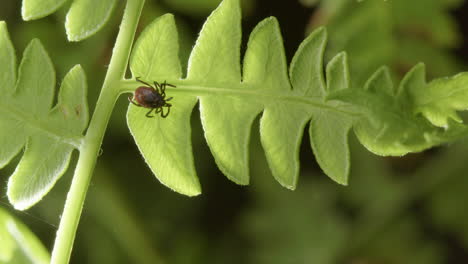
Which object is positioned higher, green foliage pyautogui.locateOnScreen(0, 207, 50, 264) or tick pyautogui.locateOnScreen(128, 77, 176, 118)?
tick pyautogui.locateOnScreen(128, 77, 176, 118)

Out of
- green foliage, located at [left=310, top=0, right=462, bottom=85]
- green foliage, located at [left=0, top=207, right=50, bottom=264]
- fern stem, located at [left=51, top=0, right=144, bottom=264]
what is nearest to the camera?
fern stem, located at [left=51, top=0, right=144, bottom=264]

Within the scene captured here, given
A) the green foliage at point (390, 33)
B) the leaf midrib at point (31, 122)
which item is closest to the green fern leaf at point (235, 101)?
the leaf midrib at point (31, 122)

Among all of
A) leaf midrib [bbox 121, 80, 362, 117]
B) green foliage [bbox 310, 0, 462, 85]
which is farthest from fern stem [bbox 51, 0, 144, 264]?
green foliage [bbox 310, 0, 462, 85]

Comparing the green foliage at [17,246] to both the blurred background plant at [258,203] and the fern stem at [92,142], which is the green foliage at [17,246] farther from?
the blurred background plant at [258,203]

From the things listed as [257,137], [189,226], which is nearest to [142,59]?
[257,137]

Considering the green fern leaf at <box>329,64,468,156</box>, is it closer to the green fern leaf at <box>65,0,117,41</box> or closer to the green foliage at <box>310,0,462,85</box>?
the green fern leaf at <box>65,0,117,41</box>

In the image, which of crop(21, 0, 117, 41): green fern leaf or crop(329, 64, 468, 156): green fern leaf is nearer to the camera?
crop(329, 64, 468, 156): green fern leaf

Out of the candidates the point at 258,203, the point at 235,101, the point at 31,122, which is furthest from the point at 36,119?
the point at 258,203
